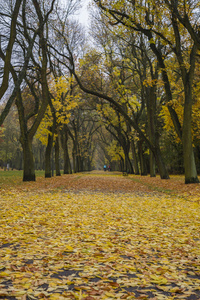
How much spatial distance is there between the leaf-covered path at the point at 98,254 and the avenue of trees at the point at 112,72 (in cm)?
736

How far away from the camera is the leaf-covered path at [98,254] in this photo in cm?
293

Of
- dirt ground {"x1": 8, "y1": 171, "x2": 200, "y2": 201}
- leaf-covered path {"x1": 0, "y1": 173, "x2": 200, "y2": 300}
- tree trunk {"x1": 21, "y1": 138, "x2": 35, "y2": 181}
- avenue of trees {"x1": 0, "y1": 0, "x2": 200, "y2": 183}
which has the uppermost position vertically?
avenue of trees {"x1": 0, "y1": 0, "x2": 200, "y2": 183}

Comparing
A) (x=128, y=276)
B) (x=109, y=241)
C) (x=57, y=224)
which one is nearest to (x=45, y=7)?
(x=57, y=224)

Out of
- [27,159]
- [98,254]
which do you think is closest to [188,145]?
[27,159]

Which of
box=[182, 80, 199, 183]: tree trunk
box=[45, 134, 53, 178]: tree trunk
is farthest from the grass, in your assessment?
box=[182, 80, 199, 183]: tree trunk

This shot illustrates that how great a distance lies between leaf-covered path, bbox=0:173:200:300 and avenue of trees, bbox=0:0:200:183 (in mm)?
7361

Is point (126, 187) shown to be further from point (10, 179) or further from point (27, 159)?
point (10, 179)

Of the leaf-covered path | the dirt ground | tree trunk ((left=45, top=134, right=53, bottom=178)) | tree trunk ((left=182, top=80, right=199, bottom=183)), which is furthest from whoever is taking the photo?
tree trunk ((left=45, top=134, right=53, bottom=178))

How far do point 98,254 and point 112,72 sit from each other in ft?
73.7

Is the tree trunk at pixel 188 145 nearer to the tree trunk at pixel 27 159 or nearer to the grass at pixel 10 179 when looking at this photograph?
the tree trunk at pixel 27 159

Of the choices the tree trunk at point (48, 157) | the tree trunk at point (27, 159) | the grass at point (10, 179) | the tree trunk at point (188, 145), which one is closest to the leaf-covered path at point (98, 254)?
the tree trunk at point (188, 145)

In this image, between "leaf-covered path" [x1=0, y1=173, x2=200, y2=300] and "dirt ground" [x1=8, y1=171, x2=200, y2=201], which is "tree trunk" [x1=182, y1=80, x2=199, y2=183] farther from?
"leaf-covered path" [x1=0, y1=173, x2=200, y2=300]

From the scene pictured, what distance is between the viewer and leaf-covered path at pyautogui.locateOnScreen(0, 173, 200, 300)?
115 inches

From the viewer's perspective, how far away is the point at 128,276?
3.34 m
